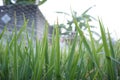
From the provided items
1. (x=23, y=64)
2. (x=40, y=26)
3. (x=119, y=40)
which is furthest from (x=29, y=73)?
(x=40, y=26)

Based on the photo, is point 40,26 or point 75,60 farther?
point 40,26

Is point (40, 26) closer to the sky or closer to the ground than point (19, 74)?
closer to the sky

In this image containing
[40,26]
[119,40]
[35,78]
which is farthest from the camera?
[40,26]

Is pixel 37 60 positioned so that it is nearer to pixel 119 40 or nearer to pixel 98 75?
pixel 98 75

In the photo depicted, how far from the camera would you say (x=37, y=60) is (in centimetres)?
31

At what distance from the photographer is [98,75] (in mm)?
305

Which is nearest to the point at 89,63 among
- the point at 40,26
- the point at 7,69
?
the point at 7,69

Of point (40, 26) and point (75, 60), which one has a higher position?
point (40, 26)

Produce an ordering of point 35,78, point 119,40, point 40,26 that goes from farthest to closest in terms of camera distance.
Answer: point 40,26, point 119,40, point 35,78

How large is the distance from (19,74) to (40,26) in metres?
1.54

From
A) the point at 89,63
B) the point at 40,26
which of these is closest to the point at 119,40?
the point at 89,63

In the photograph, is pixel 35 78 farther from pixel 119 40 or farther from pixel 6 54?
pixel 119 40

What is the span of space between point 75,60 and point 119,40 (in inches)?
6.7

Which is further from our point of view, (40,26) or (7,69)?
(40,26)
